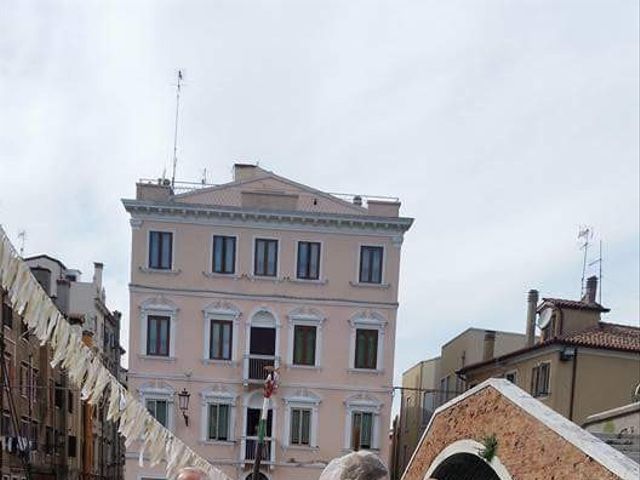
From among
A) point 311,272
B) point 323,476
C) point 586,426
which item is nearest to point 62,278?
point 311,272

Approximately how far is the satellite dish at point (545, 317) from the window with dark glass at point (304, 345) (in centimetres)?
639

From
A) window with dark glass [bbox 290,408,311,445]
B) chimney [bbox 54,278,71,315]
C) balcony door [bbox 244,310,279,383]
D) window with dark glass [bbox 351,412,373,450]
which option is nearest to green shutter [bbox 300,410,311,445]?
window with dark glass [bbox 290,408,311,445]

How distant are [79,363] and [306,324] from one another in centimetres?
1761

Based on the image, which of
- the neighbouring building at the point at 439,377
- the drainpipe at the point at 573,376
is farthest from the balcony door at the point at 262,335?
the drainpipe at the point at 573,376

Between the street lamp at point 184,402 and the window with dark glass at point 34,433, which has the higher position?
the street lamp at point 184,402

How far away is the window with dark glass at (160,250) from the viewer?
2169 cm

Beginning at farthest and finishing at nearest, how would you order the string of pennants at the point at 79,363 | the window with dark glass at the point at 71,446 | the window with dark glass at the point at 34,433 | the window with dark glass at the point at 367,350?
the window with dark glass at the point at 71,446
the window with dark glass at the point at 34,433
the window with dark glass at the point at 367,350
the string of pennants at the point at 79,363

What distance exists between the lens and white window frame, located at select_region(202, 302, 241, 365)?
2173cm

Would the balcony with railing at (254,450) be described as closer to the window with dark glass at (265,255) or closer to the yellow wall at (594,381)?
the window with dark glass at (265,255)

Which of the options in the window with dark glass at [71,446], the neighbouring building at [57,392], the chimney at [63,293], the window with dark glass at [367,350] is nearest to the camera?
the window with dark glass at [367,350]

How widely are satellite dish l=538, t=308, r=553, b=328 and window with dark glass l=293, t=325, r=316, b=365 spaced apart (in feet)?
21.0

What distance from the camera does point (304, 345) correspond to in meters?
22.0

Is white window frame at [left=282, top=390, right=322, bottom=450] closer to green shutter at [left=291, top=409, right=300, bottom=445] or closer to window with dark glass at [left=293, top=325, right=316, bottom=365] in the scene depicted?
green shutter at [left=291, top=409, right=300, bottom=445]

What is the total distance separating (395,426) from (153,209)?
17.9 metres
